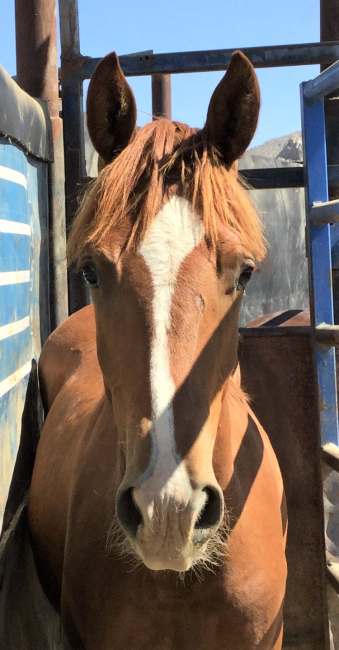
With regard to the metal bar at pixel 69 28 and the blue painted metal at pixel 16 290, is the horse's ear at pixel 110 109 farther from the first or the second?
the metal bar at pixel 69 28

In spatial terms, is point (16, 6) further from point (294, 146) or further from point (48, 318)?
point (294, 146)

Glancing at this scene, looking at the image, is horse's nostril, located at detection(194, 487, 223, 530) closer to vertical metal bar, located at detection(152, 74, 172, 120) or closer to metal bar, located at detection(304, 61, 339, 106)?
metal bar, located at detection(304, 61, 339, 106)

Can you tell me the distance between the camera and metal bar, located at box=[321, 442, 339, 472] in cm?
253

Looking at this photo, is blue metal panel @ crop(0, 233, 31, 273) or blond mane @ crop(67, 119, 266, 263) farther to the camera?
blue metal panel @ crop(0, 233, 31, 273)

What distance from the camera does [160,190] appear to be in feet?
5.70

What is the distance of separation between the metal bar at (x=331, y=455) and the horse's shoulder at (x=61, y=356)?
1.28 metres

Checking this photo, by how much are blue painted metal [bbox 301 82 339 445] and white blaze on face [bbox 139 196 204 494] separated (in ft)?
3.74

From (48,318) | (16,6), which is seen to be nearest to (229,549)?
(48,318)

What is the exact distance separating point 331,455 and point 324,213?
1004 mm

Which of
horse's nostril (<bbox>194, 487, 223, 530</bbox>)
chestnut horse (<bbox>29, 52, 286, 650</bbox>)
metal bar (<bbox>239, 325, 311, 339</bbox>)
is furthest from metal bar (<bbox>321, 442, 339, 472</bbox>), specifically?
horse's nostril (<bbox>194, 487, 223, 530</bbox>)

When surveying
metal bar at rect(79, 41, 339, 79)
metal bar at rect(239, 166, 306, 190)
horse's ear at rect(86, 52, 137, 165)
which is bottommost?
horse's ear at rect(86, 52, 137, 165)

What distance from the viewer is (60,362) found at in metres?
3.33

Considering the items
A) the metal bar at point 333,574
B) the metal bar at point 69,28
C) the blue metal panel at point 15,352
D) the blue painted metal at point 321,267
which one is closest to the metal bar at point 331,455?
the blue painted metal at point 321,267

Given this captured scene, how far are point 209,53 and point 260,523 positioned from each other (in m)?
2.41
